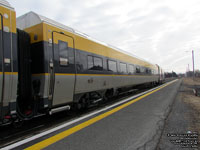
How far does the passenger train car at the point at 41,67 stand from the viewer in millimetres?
3414

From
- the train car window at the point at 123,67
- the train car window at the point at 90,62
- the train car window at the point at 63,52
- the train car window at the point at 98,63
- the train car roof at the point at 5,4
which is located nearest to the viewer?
the train car roof at the point at 5,4

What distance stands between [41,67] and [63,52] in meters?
0.97

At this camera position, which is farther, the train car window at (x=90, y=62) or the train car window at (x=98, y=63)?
the train car window at (x=98, y=63)

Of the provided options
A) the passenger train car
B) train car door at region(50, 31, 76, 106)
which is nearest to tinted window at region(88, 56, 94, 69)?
the passenger train car

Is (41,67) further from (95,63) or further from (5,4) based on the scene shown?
(95,63)

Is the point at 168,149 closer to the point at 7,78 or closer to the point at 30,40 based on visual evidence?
the point at 7,78

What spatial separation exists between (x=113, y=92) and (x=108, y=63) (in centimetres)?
179

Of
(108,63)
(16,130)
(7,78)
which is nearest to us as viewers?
(7,78)

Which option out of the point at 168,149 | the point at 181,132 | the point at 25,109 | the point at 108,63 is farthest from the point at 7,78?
the point at 108,63

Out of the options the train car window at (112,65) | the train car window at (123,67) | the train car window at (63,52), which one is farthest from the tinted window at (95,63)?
the train car window at (123,67)

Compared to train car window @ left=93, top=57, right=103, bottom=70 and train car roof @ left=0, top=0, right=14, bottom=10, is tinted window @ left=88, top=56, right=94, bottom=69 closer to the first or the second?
train car window @ left=93, top=57, right=103, bottom=70

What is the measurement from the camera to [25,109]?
4.36 metres

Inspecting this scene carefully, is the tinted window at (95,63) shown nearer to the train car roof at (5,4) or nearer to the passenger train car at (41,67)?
the passenger train car at (41,67)

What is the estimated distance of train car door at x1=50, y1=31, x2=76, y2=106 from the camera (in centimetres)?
453
